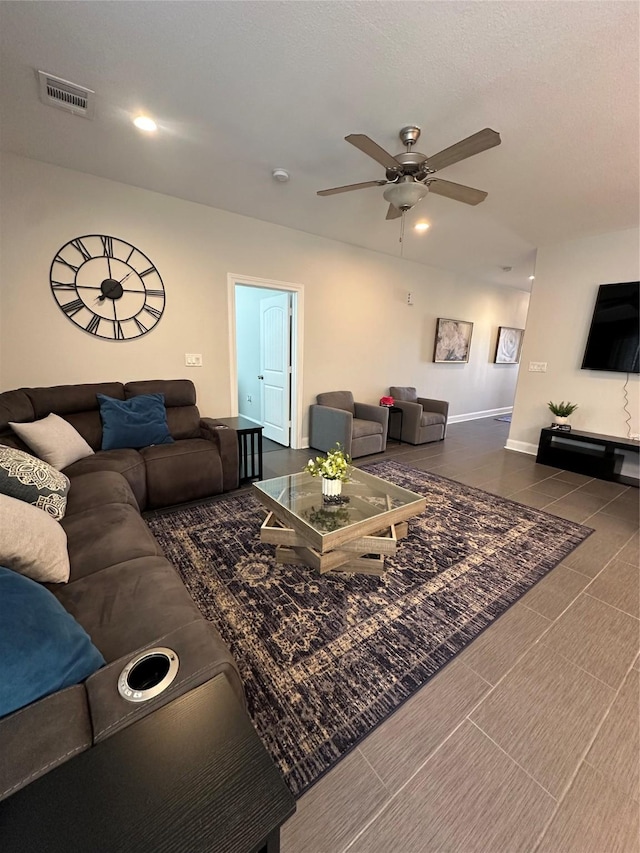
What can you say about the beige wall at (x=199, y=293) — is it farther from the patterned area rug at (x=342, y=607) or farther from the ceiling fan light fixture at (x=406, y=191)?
the ceiling fan light fixture at (x=406, y=191)

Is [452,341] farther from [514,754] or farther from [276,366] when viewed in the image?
[514,754]

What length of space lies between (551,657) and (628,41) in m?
2.92

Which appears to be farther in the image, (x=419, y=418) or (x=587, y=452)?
(x=419, y=418)

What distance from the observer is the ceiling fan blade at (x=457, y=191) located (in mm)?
2188

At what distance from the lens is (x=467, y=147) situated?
1.83m

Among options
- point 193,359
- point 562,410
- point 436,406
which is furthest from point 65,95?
point 562,410

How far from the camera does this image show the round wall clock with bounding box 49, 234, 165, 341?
288 cm

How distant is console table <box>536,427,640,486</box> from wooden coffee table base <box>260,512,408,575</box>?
10.8 feet

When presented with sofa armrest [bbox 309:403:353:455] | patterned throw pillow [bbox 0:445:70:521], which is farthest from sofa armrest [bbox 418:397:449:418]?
patterned throw pillow [bbox 0:445:70:521]

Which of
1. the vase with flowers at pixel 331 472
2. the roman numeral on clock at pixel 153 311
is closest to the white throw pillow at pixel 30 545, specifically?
the vase with flowers at pixel 331 472

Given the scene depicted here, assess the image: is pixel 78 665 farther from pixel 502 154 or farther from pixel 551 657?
pixel 502 154

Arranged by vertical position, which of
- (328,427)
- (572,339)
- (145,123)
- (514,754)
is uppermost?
(145,123)

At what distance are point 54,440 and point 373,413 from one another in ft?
11.6

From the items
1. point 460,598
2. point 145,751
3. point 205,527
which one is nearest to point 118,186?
point 205,527
